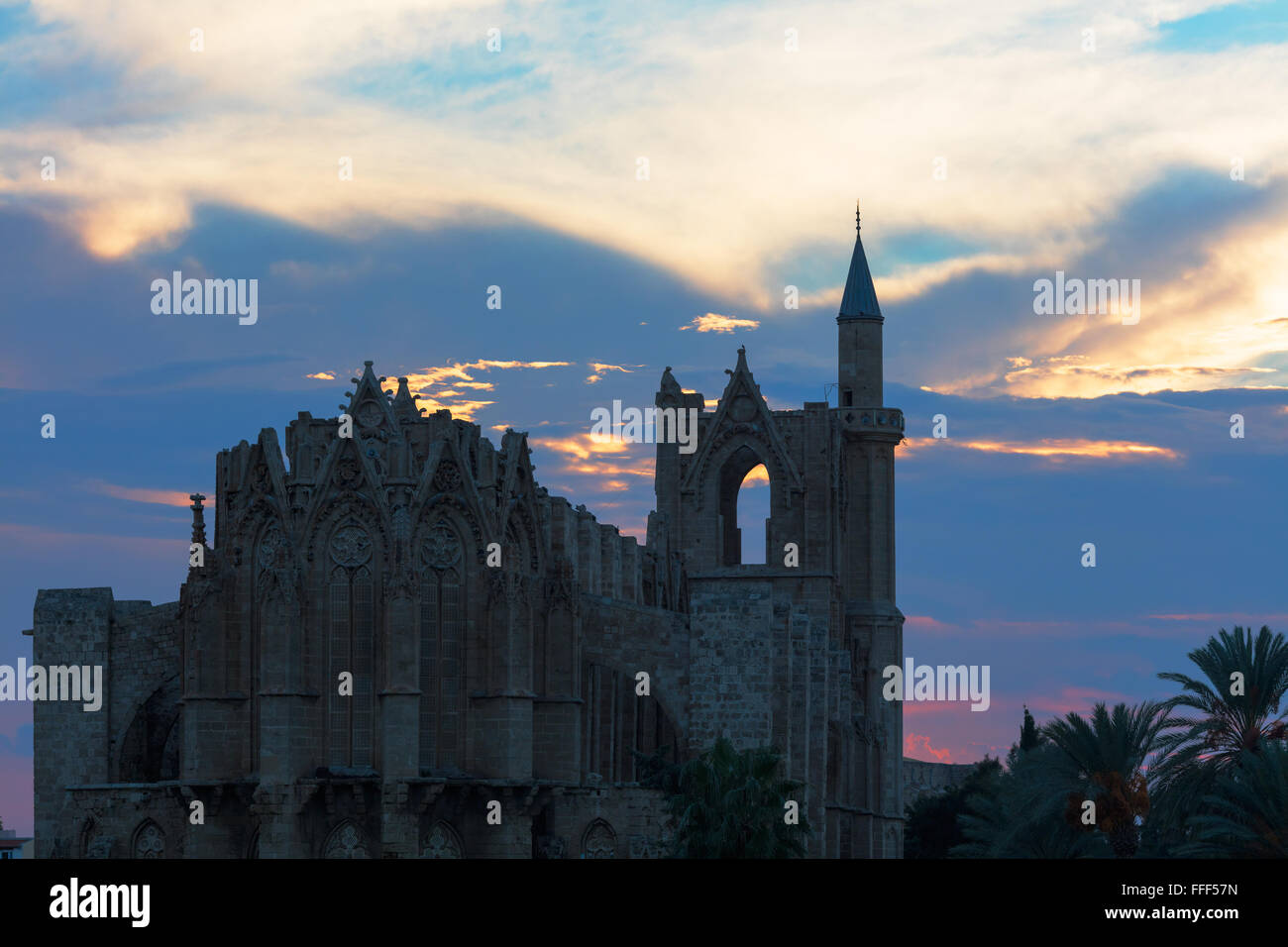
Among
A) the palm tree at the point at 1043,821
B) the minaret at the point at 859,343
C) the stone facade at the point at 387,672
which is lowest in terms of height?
the palm tree at the point at 1043,821

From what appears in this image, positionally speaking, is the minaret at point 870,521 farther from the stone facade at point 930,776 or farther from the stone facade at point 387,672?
the stone facade at point 930,776

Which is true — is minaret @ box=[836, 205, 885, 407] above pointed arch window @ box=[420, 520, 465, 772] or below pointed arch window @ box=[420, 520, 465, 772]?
above

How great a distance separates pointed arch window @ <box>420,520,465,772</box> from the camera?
50312 millimetres

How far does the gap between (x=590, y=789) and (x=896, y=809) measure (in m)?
28.6

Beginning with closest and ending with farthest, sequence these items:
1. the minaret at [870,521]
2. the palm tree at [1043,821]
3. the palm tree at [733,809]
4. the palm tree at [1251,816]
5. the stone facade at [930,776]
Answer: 1. the palm tree at [1251,816]
2. the palm tree at [733,809]
3. the palm tree at [1043,821]
4. the minaret at [870,521]
5. the stone facade at [930,776]

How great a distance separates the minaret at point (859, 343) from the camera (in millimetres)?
79812

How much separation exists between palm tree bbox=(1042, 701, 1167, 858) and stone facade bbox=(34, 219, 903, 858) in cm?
811

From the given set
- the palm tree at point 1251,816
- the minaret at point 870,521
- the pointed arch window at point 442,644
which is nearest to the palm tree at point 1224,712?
the palm tree at point 1251,816

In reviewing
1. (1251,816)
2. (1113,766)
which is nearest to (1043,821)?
(1113,766)

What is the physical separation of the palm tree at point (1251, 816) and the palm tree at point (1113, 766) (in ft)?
24.0

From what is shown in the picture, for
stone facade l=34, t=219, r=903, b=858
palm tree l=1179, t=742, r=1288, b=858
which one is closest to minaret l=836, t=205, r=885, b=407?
stone facade l=34, t=219, r=903, b=858

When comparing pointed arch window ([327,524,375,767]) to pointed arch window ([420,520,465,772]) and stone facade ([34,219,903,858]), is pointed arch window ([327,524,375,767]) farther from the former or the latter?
pointed arch window ([420,520,465,772])
